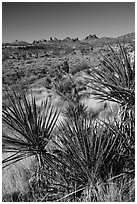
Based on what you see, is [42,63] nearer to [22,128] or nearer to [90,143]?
[22,128]

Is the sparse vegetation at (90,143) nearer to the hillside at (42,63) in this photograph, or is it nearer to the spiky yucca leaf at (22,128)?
the spiky yucca leaf at (22,128)

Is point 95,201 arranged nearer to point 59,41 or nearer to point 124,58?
point 124,58

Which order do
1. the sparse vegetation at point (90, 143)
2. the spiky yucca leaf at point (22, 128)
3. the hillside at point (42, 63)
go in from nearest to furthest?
the sparse vegetation at point (90, 143) → the spiky yucca leaf at point (22, 128) → the hillside at point (42, 63)

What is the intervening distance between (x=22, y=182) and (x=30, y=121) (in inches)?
54.3

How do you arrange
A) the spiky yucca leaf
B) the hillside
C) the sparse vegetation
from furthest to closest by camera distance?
the hillside → the spiky yucca leaf → the sparse vegetation

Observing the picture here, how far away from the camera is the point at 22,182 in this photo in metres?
3.17

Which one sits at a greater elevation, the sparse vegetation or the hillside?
the hillside

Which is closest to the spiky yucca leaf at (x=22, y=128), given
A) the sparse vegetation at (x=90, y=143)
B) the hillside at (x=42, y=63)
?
the sparse vegetation at (x=90, y=143)

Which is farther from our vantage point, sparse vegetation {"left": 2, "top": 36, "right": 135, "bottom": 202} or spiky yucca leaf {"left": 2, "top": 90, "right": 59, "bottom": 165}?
spiky yucca leaf {"left": 2, "top": 90, "right": 59, "bottom": 165}

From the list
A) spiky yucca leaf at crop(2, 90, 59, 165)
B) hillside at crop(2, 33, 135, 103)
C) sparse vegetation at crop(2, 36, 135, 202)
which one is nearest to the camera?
sparse vegetation at crop(2, 36, 135, 202)

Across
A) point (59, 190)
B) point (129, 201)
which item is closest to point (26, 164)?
point (59, 190)

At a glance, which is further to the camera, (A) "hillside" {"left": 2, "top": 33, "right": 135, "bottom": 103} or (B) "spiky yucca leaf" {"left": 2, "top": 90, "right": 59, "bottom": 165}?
(A) "hillside" {"left": 2, "top": 33, "right": 135, "bottom": 103}

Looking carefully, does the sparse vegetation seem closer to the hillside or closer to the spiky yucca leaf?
the spiky yucca leaf

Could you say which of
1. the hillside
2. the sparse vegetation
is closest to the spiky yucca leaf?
the sparse vegetation
